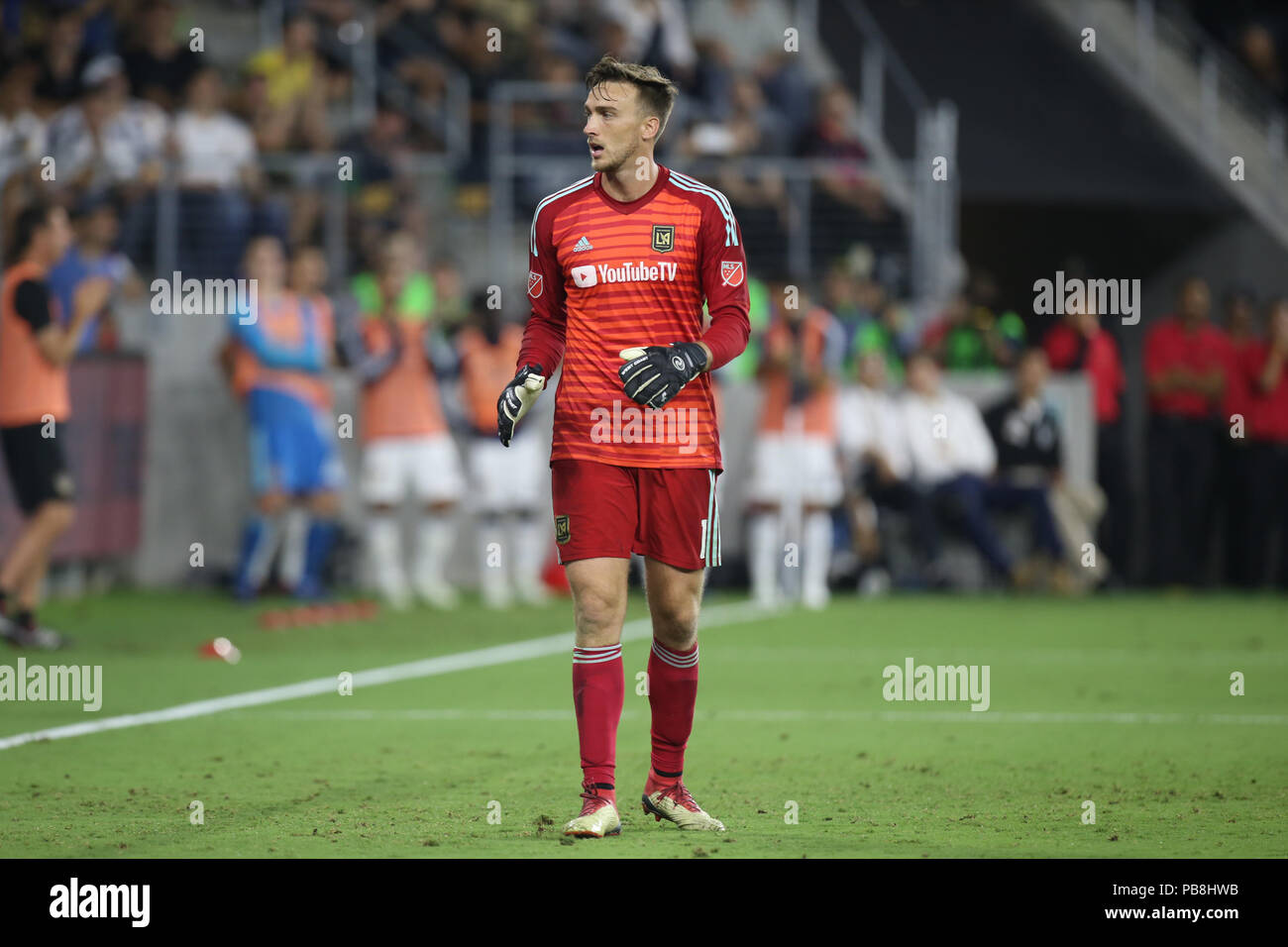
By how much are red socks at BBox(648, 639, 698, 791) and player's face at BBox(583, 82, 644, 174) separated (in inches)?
64.4

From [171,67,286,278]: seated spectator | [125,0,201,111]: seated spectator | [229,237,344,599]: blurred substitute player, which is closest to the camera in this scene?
[229,237,344,599]: blurred substitute player

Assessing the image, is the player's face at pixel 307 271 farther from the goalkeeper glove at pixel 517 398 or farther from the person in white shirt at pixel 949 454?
the goalkeeper glove at pixel 517 398

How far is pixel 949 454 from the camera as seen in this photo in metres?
17.7

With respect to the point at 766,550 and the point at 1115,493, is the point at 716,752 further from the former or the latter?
the point at 1115,493

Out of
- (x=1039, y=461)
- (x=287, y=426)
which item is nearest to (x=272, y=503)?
(x=287, y=426)

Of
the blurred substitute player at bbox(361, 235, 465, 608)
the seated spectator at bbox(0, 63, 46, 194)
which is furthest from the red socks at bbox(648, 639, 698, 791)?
the seated spectator at bbox(0, 63, 46, 194)

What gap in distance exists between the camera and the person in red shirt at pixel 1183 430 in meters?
18.0

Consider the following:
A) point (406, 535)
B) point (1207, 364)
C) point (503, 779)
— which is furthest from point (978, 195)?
point (503, 779)

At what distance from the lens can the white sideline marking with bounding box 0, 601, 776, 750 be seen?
9.21 m

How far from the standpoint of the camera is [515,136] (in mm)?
19625

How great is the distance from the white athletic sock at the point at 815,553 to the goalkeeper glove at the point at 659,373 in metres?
10.3

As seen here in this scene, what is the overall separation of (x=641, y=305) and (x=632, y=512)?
2.26 ft

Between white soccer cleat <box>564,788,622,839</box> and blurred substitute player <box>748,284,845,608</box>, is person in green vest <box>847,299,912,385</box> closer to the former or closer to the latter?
blurred substitute player <box>748,284,845,608</box>

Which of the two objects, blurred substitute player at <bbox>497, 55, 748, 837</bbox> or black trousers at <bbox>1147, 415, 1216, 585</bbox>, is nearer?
blurred substitute player at <bbox>497, 55, 748, 837</bbox>
